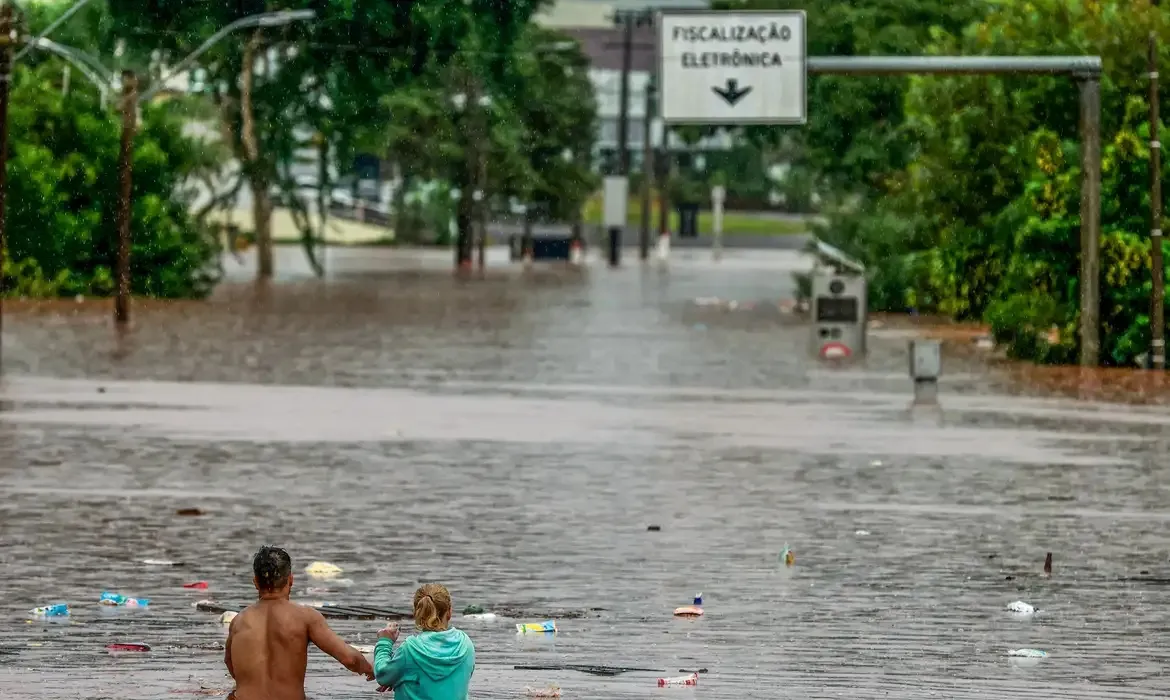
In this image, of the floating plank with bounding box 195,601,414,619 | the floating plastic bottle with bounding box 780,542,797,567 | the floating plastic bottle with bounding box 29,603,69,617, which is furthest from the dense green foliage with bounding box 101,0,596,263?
the floating plastic bottle with bounding box 29,603,69,617

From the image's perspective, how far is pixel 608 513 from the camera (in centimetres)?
1678

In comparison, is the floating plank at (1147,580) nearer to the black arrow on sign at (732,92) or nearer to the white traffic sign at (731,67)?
the white traffic sign at (731,67)

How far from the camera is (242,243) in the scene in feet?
288

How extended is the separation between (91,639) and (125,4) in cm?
5466

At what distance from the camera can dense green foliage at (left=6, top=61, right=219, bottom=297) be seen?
5228 centimetres

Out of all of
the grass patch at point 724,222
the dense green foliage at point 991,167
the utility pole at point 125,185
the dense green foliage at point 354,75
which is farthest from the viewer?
the grass patch at point 724,222

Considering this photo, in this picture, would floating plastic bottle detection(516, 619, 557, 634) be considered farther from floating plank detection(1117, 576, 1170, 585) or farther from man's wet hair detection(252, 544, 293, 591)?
man's wet hair detection(252, 544, 293, 591)

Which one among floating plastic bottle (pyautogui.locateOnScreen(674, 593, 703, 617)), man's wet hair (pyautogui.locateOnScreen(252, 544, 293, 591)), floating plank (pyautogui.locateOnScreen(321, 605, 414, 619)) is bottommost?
floating plastic bottle (pyautogui.locateOnScreen(674, 593, 703, 617))

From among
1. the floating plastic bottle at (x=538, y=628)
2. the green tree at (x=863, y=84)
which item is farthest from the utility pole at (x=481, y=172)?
the floating plastic bottle at (x=538, y=628)

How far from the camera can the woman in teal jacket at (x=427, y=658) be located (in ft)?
25.1

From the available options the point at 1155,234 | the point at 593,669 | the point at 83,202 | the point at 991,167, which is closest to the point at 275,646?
the point at 593,669

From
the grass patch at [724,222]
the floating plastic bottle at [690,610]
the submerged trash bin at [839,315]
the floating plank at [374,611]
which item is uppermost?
the floating plank at [374,611]

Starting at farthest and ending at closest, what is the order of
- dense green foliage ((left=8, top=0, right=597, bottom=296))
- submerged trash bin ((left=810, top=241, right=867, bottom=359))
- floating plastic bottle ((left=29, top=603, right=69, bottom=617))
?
dense green foliage ((left=8, top=0, right=597, bottom=296))
submerged trash bin ((left=810, top=241, right=867, bottom=359))
floating plastic bottle ((left=29, top=603, right=69, bottom=617))

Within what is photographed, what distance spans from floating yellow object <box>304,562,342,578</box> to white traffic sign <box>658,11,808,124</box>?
74.8ft
